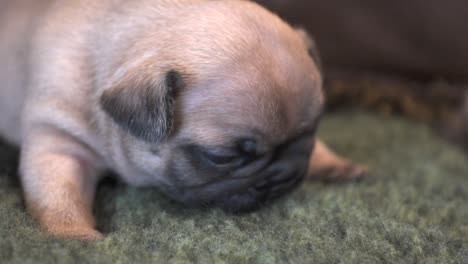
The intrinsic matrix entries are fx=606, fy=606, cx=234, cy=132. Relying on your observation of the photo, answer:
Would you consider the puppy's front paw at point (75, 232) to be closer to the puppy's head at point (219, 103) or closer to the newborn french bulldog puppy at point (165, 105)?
the newborn french bulldog puppy at point (165, 105)

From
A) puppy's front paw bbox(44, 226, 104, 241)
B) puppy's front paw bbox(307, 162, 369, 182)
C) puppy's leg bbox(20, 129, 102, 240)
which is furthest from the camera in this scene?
puppy's front paw bbox(307, 162, 369, 182)

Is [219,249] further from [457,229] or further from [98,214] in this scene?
[457,229]

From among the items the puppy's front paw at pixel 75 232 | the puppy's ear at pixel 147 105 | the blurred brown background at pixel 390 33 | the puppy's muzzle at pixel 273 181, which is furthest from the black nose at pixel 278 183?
the blurred brown background at pixel 390 33

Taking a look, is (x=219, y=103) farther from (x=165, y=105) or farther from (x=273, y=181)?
(x=273, y=181)

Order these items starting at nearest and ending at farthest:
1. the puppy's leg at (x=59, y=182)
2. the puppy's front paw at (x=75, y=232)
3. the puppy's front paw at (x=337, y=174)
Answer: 1. the puppy's front paw at (x=75, y=232)
2. the puppy's leg at (x=59, y=182)
3. the puppy's front paw at (x=337, y=174)

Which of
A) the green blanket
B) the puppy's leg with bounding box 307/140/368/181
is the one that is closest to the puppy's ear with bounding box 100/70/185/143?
the green blanket

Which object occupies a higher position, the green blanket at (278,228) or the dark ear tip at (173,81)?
the dark ear tip at (173,81)

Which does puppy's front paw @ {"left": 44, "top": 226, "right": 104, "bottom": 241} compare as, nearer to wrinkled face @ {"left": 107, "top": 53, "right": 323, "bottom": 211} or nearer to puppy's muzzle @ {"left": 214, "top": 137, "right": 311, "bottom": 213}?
wrinkled face @ {"left": 107, "top": 53, "right": 323, "bottom": 211}
